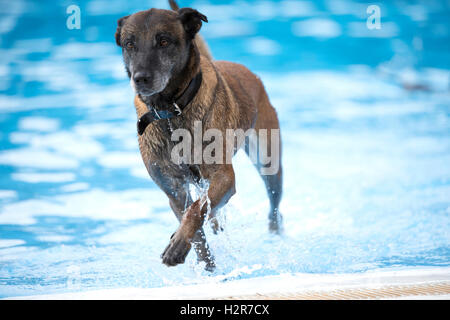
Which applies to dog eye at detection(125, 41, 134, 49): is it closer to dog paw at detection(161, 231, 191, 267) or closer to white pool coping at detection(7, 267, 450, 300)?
dog paw at detection(161, 231, 191, 267)

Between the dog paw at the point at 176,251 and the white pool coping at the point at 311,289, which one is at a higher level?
the dog paw at the point at 176,251

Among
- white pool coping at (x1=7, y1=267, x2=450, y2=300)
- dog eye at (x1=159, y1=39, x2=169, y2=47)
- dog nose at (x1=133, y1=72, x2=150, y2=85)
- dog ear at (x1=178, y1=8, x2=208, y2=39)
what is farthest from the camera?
dog ear at (x1=178, y1=8, x2=208, y2=39)

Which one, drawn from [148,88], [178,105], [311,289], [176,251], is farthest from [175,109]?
[311,289]

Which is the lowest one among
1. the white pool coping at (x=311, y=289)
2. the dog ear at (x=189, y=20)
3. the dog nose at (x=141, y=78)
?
the white pool coping at (x=311, y=289)

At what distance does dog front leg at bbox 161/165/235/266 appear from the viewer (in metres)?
2.56

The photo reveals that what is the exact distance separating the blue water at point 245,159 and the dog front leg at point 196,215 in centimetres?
54

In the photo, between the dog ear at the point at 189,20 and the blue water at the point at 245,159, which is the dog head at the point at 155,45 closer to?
the dog ear at the point at 189,20

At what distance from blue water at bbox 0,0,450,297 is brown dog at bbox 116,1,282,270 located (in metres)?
0.55

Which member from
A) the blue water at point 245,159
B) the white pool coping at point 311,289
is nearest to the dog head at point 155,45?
the white pool coping at point 311,289

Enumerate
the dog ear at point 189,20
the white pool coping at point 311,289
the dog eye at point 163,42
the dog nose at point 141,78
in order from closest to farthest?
1. the white pool coping at point 311,289
2. the dog nose at point 141,78
3. the dog eye at point 163,42
4. the dog ear at point 189,20

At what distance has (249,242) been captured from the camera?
158 inches

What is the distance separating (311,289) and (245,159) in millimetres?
4103

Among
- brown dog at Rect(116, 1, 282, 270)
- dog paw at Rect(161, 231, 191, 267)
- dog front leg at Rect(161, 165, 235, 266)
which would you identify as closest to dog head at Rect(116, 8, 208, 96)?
brown dog at Rect(116, 1, 282, 270)

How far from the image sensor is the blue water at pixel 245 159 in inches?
143
